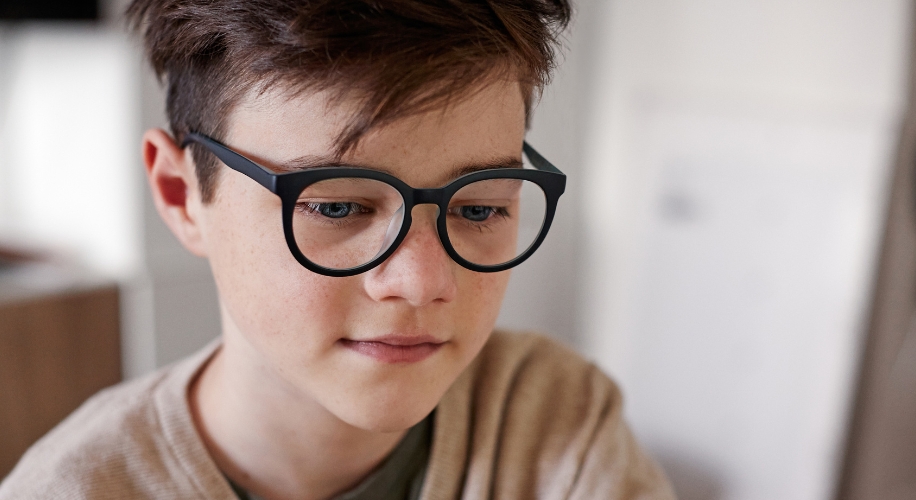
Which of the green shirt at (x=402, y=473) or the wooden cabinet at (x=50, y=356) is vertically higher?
the green shirt at (x=402, y=473)

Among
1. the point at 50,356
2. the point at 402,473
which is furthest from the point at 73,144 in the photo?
the point at 402,473

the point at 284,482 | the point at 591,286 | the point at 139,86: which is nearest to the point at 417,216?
the point at 284,482

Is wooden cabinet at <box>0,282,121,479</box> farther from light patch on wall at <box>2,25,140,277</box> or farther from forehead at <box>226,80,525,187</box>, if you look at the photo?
forehead at <box>226,80,525,187</box>

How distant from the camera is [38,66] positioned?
216cm

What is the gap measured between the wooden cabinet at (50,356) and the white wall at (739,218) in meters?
1.48

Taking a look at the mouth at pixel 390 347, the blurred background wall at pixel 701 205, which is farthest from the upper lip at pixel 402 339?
the blurred background wall at pixel 701 205

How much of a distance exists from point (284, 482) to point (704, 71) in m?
1.83

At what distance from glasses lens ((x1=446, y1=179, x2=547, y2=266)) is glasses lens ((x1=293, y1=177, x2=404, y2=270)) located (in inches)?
2.1

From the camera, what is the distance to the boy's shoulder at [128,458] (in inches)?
31.2

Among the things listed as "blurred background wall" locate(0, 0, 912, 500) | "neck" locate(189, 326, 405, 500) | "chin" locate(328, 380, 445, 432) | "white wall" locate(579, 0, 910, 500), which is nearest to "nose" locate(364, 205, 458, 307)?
"chin" locate(328, 380, 445, 432)

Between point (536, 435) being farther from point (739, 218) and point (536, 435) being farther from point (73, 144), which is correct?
point (73, 144)

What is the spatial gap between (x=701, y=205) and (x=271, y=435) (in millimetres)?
1709

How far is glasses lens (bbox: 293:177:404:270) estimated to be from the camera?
2.09 feet

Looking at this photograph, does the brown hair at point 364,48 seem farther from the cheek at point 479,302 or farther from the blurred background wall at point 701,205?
the blurred background wall at point 701,205
